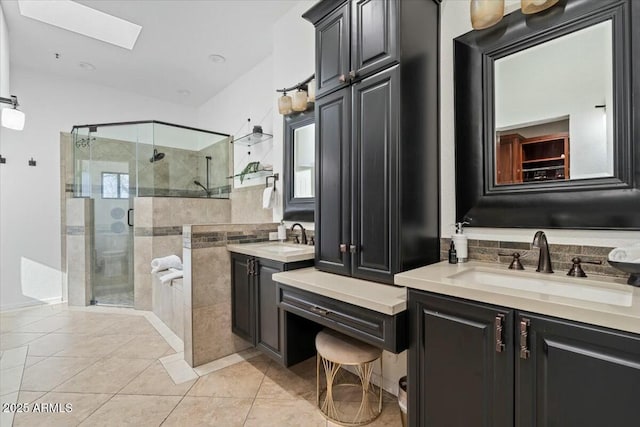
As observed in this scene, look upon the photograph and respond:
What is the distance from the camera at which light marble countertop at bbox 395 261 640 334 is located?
0.82 m

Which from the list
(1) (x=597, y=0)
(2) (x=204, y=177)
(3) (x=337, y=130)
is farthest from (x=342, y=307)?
(2) (x=204, y=177)

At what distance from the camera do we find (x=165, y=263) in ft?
11.1

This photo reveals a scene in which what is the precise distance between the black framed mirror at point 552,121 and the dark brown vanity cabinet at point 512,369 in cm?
61

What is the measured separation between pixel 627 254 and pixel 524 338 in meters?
0.52

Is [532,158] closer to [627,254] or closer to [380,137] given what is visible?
[627,254]

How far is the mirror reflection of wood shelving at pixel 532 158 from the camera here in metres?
1.33

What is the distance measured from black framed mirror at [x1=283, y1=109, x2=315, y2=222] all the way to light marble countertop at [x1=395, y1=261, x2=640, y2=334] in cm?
125

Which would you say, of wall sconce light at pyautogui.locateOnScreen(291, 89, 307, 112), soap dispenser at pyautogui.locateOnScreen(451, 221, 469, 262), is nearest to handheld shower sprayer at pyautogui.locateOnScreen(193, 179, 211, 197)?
wall sconce light at pyautogui.locateOnScreen(291, 89, 307, 112)

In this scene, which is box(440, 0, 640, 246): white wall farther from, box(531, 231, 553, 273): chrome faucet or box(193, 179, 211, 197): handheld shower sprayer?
box(193, 179, 211, 197): handheld shower sprayer

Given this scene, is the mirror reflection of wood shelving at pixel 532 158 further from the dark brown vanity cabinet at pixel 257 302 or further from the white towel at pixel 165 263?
the white towel at pixel 165 263

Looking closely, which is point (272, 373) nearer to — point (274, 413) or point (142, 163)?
point (274, 413)

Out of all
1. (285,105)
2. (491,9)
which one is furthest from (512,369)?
(285,105)

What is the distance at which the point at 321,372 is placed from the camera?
7.29 feet

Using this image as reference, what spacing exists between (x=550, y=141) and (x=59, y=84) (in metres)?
5.37
